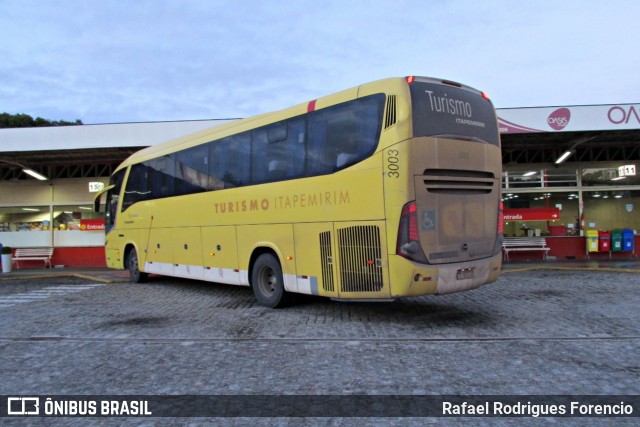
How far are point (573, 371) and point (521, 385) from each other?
32.4 inches

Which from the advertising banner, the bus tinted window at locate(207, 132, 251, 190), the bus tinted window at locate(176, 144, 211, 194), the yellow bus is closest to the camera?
the yellow bus

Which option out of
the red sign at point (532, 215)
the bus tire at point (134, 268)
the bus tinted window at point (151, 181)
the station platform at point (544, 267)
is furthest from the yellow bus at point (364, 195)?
the red sign at point (532, 215)

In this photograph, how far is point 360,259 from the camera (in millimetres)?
6984

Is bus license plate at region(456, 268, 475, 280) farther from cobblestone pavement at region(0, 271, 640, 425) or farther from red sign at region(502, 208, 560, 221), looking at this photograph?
red sign at region(502, 208, 560, 221)

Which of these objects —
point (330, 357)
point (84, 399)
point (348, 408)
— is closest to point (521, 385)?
point (348, 408)

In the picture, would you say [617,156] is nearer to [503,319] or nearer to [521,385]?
[503,319]

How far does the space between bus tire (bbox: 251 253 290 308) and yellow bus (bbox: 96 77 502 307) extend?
2 cm

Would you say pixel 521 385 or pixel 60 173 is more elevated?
pixel 60 173

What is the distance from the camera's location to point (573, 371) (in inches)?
192

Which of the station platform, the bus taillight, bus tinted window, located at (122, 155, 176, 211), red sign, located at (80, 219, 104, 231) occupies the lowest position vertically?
the station platform

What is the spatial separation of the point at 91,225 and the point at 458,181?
1872cm

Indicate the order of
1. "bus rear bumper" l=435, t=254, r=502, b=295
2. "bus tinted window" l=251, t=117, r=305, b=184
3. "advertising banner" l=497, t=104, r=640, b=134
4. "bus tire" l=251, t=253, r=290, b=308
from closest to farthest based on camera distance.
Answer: "bus rear bumper" l=435, t=254, r=502, b=295, "bus tinted window" l=251, t=117, r=305, b=184, "bus tire" l=251, t=253, r=290, b=308, "advertising banner" l=497, t=104, r=640, b=134

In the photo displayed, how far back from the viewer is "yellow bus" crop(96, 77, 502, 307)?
259 inches

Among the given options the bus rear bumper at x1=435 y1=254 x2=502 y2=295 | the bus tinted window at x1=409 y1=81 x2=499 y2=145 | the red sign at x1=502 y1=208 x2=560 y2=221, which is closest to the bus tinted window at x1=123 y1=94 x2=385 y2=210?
the bus tinted window at x1=409 y1=81 x2=499 y2=145
